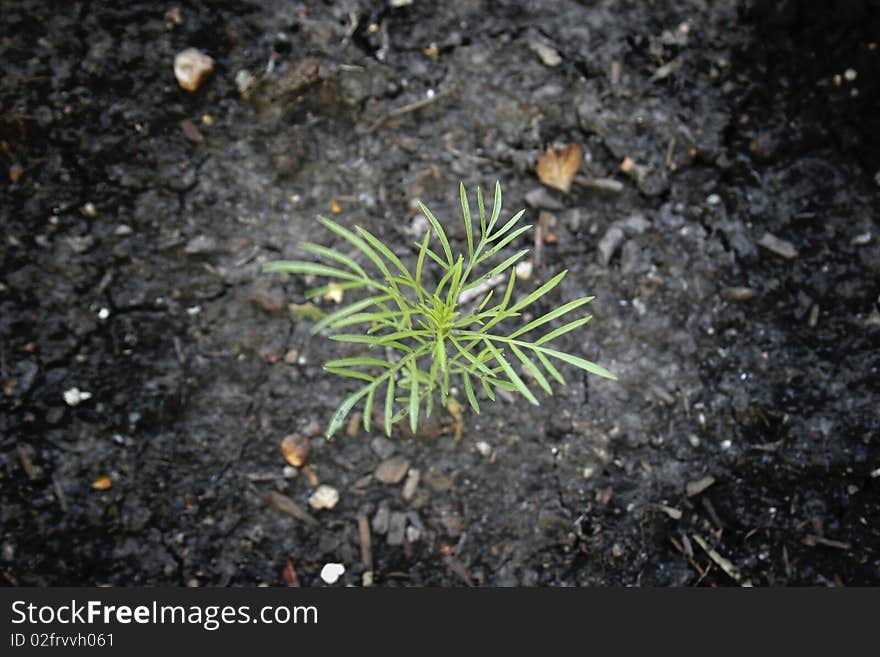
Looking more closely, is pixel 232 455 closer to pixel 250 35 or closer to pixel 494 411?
pixel 494 411

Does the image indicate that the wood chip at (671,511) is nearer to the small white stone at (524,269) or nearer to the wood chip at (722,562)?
the wood chip at (722,562)

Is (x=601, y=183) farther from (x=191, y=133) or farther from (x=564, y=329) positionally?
(x=191, y=133)

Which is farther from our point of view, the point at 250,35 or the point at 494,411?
the point at 250,35

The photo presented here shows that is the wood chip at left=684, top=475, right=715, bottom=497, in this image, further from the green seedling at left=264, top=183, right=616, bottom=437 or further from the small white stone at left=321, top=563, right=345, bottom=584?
the small white stone at left=321, top=563, right=345, bottom=584

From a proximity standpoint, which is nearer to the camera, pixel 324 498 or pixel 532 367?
pixel 532 367

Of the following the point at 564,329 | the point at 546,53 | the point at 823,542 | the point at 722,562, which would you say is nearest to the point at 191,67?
the point at 546,53

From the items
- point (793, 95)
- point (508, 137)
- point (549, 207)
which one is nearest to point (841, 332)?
point (793, 95)
